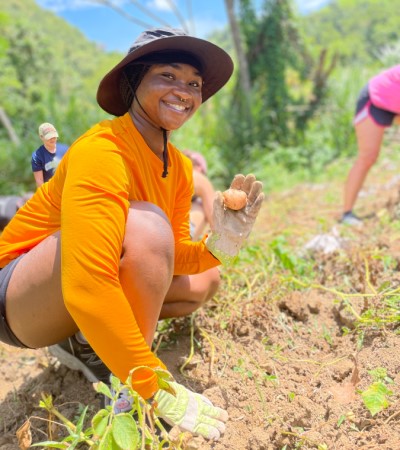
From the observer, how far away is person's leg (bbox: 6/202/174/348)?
1.18 meters

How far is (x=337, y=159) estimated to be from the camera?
21.4ft

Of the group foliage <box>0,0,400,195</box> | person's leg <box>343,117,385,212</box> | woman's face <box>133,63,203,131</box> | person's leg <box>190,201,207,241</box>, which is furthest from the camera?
foliage <box>0,0,400,195</box>

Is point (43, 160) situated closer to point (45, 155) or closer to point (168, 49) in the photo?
point (45, 155)

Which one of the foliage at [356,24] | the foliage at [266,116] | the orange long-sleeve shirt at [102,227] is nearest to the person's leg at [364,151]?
the orange long-sleeve shirt at [102,227]

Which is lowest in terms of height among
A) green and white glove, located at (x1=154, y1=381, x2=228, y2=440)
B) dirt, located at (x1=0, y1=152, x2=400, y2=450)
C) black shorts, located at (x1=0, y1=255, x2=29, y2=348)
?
dirt, located at (x1=0, y1=152, x2=400, y2=450)

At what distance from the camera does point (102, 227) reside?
3.56ft

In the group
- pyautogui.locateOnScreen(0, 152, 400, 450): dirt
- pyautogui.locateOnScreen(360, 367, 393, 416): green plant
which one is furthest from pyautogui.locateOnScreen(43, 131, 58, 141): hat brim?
pyautogui.locateOnScreen(360, 367, 393, 416): green plant

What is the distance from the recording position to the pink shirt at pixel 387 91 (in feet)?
9.48

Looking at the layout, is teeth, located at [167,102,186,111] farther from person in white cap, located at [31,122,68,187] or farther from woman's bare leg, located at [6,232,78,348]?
woman's bare leg, located at [6,232,78,348]

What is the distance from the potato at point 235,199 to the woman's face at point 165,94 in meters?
0.26

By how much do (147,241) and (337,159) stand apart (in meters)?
5.83

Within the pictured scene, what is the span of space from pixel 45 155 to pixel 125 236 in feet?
1.48

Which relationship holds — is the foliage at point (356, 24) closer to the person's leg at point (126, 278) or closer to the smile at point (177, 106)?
the smile at point (177, 106)

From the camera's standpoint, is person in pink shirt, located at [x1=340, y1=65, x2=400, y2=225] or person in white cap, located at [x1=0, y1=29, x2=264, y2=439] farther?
person in pink shirt, located at [x1=340, y1=65, x2=400, y2=225]
